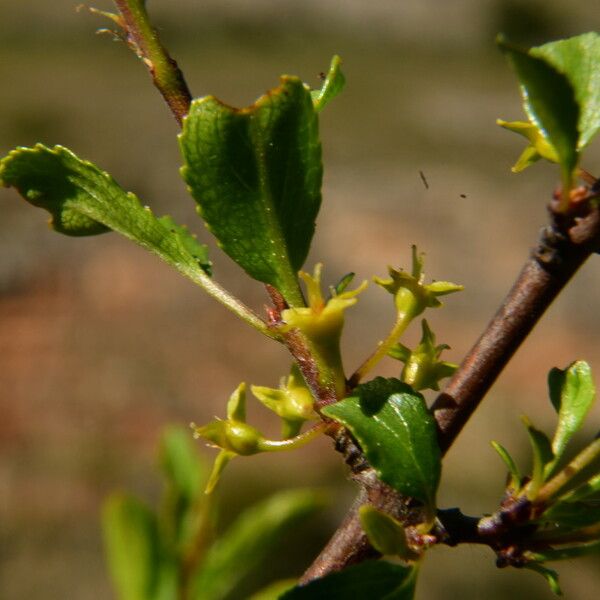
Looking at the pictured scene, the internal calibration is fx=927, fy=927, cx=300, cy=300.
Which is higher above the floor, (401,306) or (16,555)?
(401,306)

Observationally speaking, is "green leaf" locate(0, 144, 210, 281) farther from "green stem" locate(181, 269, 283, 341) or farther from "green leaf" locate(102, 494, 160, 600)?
"green leaf" locate(102, 494, 160, 600)

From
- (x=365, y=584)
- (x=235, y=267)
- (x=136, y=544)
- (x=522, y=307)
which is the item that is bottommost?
(x=235, y=267)

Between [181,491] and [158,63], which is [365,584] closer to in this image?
[158,63]

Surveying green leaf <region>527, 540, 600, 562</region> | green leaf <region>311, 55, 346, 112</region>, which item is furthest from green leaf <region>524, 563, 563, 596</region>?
green leaf <region>311, 55, 346, 112</region>

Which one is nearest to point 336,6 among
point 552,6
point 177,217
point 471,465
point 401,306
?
point 552,6

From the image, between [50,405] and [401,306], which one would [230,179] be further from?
[50,405]

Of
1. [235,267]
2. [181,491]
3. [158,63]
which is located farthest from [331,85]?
[235,267]
